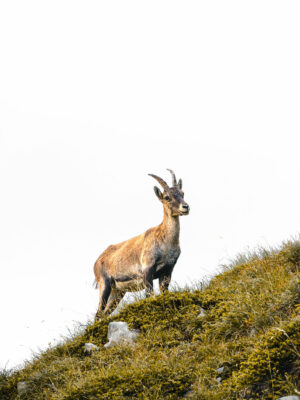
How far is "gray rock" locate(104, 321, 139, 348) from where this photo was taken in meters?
7.41

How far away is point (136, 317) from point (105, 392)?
76.8 inches

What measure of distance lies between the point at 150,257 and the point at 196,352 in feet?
14.2

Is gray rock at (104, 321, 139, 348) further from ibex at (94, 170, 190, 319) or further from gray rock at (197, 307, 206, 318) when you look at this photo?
ibex at (94, 170, 190, 319)

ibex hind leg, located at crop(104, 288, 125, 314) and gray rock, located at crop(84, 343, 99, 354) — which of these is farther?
ibex hind leg, located at crop(104, 288, 125, 314)

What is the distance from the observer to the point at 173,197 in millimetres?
10719

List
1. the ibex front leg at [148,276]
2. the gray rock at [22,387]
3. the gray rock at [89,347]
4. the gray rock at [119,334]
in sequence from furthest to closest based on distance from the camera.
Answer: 1. the ibex front leg at [148,276]
2. the gray rock at [89,347]
3. the gray rock at [119,334]
4. the gray rock at [22,387]

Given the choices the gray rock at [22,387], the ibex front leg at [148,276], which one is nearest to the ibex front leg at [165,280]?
the ibex front leg at [148,276]

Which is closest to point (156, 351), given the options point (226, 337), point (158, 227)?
point (226, 337)

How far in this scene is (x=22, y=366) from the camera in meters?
8.73

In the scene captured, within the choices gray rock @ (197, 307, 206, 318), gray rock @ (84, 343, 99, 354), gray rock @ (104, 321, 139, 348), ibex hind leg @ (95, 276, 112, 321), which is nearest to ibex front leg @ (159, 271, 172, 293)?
ibex hind leg @ (95, 276, 112, 321)

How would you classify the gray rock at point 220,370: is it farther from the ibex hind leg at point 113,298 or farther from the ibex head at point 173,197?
the ibex hind leg at point 113,298

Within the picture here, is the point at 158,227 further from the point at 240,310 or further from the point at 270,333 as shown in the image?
the point at 270,333

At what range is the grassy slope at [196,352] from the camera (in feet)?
17.8

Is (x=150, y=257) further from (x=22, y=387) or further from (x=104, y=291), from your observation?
(x=22, y=387)
